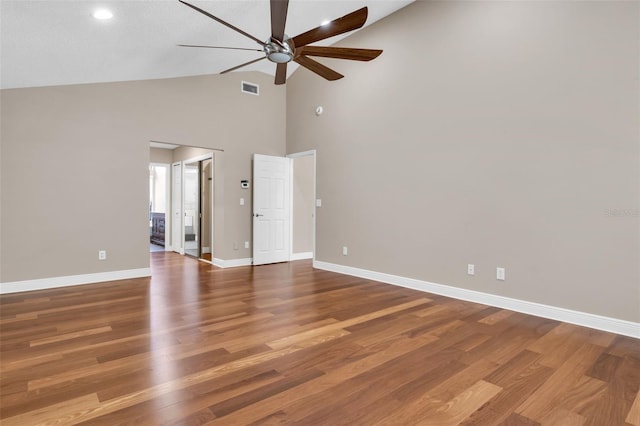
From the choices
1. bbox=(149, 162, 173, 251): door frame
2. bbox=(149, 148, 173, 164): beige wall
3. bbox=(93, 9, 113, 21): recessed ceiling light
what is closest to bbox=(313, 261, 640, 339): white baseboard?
bbox=(93, 9, 113, 21): recessed ceiling light

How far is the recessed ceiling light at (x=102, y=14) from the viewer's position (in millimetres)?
3051

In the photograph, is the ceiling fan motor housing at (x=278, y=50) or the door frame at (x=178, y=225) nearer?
the ceiling fan motor housing at (x=278, y=50)

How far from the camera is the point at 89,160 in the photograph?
4820 mm

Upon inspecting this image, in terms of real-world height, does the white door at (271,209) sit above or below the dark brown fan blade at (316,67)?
below

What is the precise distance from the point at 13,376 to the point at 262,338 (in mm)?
1654

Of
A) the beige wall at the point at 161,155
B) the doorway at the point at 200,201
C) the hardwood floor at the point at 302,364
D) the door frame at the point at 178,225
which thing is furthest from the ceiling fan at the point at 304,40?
the beige wall at the point at 161,155

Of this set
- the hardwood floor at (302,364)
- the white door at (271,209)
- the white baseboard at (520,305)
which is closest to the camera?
the hardwood floor at (302,364)

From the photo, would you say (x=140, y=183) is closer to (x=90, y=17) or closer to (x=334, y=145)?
(x=90, y=17)

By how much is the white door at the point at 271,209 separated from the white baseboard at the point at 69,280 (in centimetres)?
201

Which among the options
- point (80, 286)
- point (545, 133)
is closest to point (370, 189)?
point (545, 133)

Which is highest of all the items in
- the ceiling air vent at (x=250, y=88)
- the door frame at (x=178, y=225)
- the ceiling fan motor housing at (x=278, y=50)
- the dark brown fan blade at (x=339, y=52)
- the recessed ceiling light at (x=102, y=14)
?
the ceiling air vent at (x=250, y=88)

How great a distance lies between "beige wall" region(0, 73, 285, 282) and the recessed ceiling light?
6.67 ft

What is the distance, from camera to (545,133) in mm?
3525

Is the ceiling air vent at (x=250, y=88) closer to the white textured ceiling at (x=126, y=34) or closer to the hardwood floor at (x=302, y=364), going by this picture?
the white textured ceiling at (x=126, y=34)
